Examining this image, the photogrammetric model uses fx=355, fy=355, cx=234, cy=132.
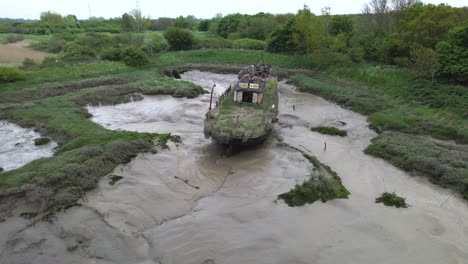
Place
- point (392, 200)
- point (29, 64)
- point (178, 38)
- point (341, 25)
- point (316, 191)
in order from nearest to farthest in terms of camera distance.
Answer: point (392, 200) → point (316, 191) → point (29, 64) → point (341, 25) → point (178, 38)

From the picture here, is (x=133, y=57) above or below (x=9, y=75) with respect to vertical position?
above

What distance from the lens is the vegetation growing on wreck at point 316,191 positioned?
16.0 m

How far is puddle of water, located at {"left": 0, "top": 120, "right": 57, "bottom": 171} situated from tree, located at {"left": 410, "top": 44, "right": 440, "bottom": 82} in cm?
2989

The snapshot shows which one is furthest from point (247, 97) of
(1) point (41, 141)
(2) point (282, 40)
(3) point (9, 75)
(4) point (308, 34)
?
(2) point (282, 40)

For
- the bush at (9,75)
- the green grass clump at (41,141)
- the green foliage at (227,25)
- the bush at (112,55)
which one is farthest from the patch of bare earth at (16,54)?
the green foliage at (227,25)

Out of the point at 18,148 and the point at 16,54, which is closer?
the point at 18,148

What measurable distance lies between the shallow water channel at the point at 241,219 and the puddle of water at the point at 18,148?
5994 millimetres

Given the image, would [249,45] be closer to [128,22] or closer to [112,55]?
[112,55]

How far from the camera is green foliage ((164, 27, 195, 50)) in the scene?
61469 mm

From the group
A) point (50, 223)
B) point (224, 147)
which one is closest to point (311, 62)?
point (224, 147)

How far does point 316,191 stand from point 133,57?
38.3 m

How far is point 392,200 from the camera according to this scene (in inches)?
633

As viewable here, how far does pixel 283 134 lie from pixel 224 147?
18.6 feet

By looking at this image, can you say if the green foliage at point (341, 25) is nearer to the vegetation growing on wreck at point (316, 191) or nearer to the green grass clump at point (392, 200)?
the vegetation growing on wreck at point (316, 191)
